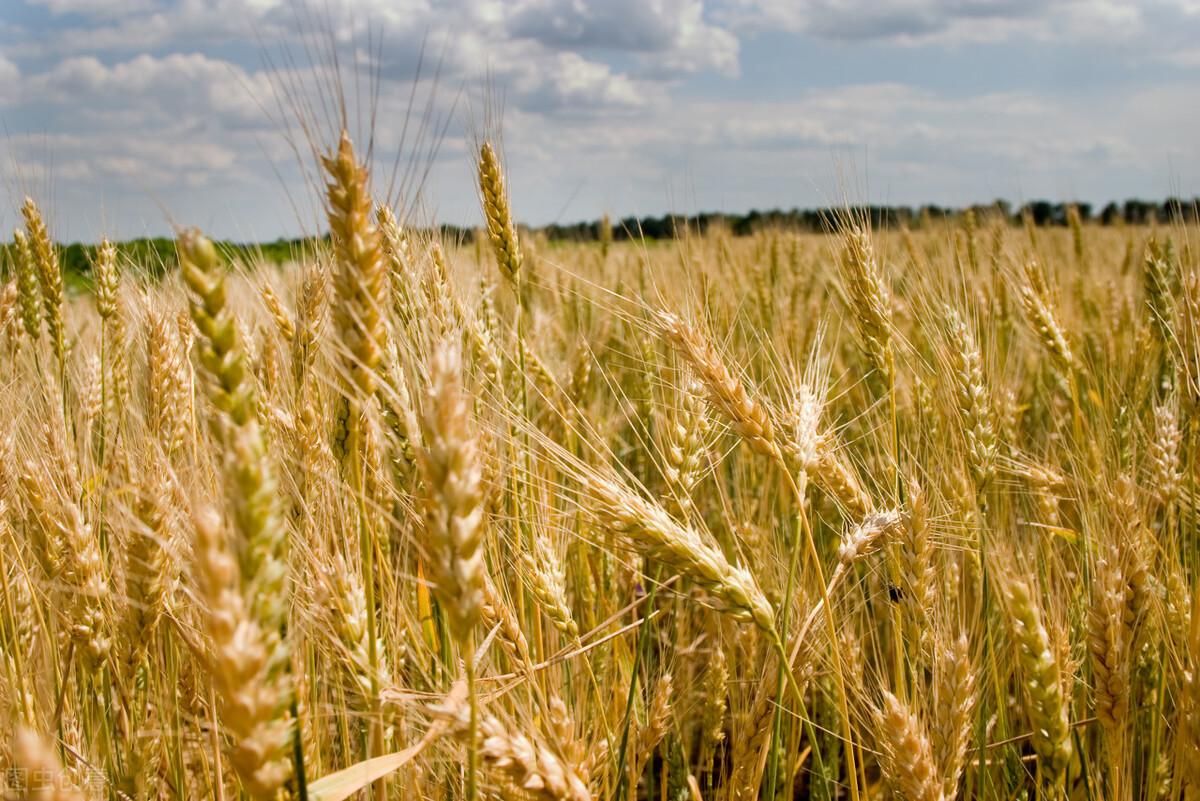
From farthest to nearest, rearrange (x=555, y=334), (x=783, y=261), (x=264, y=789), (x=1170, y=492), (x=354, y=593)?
(x=783, y=261)
(x=555, y=334)
(x=1170, y=492)
(x=354, y=593)
(x=264, y=789)

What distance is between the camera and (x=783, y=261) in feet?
23.2

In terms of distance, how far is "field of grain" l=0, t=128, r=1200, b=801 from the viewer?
1.01 m

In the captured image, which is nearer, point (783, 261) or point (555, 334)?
point (555, 334)

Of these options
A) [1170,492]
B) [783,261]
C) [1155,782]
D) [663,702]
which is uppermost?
[783,261]

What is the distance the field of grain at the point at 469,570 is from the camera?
39.6 inches

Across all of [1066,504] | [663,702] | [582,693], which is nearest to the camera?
[582,693]

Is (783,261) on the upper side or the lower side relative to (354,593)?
upper

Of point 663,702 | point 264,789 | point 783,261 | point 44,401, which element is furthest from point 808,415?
point 783,261

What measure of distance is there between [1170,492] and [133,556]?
2.23 meters

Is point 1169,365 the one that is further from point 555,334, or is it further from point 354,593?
point 354,593

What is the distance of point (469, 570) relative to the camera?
3.14ft

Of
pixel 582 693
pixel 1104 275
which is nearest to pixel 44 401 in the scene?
pixel 582 693

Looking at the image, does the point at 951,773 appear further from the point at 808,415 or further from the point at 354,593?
the point at 354,593

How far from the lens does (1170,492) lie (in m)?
2.08
